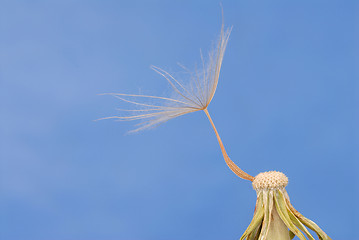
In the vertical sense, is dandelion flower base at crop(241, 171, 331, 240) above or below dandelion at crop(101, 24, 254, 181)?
below

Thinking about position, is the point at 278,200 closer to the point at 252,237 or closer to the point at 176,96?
the point at 252,237

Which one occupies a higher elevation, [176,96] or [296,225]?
[176,96]

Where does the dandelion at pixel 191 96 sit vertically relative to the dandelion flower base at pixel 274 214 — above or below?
above

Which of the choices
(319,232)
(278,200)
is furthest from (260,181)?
(319,232)

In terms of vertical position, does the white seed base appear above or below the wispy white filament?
below

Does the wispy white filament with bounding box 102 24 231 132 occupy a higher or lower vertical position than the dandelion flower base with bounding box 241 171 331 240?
higher
